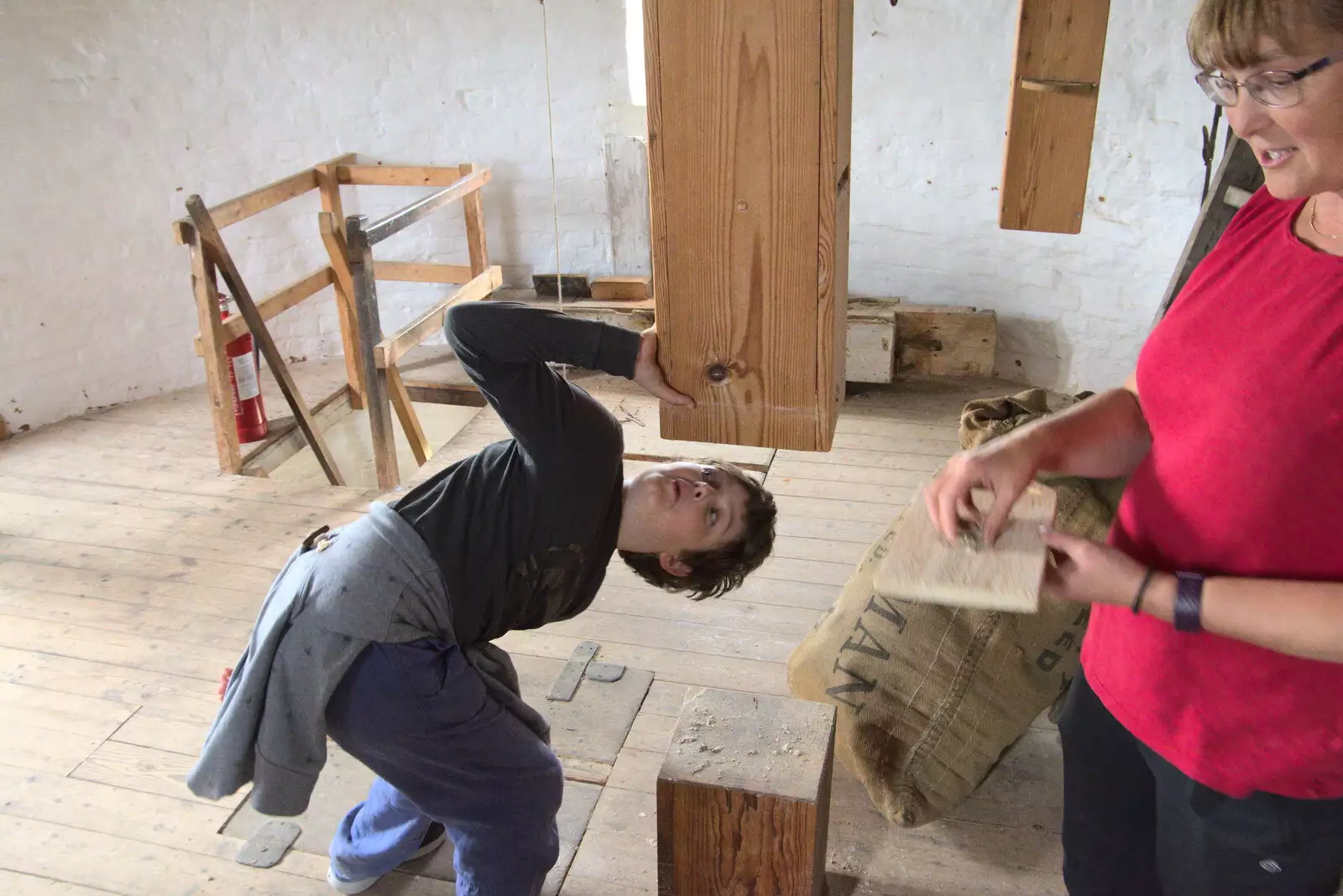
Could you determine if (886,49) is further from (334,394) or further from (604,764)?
(604,764)

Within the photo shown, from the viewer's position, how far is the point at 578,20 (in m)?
4.55

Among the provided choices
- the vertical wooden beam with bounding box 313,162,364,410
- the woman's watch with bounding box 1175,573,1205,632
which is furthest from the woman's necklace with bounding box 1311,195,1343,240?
the vertical wooden beam with bounding box 313,162,364,410

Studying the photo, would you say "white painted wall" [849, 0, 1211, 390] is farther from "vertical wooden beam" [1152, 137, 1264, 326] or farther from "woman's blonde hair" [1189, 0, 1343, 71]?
"woman's blonde hair" [1189, 0, 1343, 71]

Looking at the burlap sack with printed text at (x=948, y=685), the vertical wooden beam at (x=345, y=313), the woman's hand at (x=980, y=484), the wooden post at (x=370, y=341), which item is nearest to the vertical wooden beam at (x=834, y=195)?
the woman's hand at (x=980, y=484)

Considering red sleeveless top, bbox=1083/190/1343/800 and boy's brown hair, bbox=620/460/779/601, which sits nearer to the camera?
red sleeveless top, bbox=1083/190/1343/800

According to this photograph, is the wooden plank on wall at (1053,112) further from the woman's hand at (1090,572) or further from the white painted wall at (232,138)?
the white painted wall at (232,138)

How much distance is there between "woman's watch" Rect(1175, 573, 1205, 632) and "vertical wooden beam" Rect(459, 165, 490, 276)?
157 inches

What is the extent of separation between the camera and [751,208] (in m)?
1.27

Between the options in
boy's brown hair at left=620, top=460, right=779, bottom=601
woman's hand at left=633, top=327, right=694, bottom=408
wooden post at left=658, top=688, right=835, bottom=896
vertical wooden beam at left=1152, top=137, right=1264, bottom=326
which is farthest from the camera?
→ vertical wooden beam at left=1152, top=137, right=1264, bottom=326

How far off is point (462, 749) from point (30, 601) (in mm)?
2060

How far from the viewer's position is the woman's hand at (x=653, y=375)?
55.2 inches

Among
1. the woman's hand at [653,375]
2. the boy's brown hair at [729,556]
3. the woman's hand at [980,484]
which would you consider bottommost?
the boy's brown hair at [729,556]

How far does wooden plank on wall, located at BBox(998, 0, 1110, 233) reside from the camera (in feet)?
5.33

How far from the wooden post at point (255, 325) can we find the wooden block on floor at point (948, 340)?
96.8 inches
